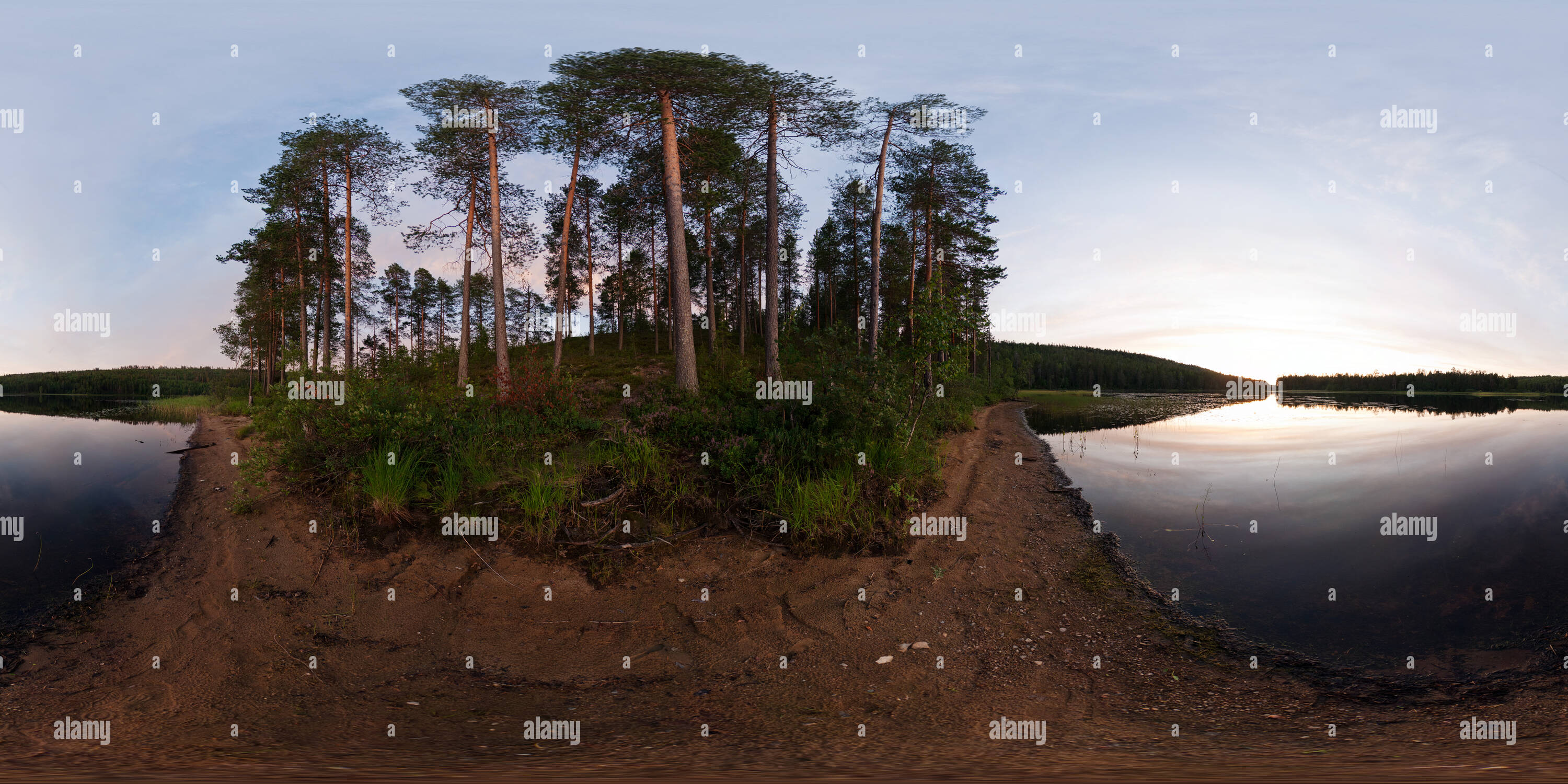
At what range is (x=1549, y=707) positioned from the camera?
4609mm

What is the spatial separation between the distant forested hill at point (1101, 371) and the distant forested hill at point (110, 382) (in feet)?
343

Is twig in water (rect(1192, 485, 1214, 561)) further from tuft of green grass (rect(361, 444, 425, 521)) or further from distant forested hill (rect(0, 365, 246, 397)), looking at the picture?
distant forested hill (rect(0, 365, 246, 397))

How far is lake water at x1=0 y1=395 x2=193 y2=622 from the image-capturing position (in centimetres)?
775

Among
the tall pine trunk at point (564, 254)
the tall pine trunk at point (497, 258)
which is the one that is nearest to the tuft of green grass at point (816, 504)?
the tall pine trunk at point (497, 258)

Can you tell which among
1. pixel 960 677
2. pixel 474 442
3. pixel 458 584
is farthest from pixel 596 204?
pixel 960 677

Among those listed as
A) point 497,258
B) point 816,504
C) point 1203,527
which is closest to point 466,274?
point 497,258

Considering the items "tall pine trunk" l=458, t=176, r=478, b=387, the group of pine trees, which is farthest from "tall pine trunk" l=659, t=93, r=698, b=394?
"tall pine trunk" l=458, t=176, r=478, b=387

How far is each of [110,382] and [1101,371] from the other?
16224cm

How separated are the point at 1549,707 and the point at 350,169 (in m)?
33.0

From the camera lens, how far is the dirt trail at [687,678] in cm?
404

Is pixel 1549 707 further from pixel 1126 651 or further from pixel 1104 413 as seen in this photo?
pixel 1104 413

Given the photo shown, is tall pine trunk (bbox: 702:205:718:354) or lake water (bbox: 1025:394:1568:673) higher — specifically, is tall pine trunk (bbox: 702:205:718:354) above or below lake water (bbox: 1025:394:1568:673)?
above

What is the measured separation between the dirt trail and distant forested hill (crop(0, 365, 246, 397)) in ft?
264

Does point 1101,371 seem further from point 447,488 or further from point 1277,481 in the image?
point 447,488
